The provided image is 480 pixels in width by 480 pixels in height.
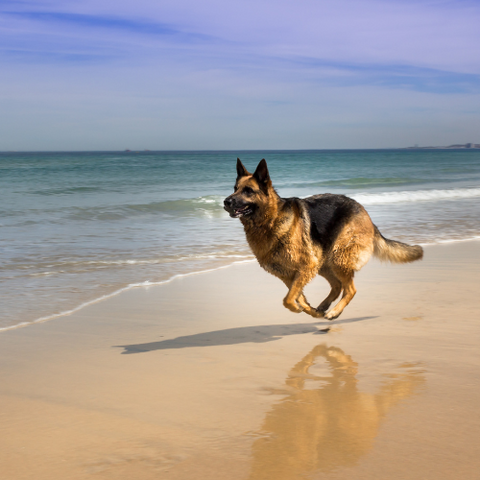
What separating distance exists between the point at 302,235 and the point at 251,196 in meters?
0.67

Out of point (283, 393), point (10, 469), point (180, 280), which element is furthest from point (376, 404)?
point (180, 280)

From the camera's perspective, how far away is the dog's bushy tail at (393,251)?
6.17 m

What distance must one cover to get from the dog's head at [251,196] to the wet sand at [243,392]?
43.2 inches

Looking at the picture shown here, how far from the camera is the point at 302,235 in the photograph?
18.2 feet

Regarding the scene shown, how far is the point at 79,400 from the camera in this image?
3.66m

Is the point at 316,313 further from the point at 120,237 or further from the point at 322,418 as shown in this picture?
the point at 120,237

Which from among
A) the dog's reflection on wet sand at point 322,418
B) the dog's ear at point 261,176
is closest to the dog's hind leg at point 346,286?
the dog's ear at point 261,176

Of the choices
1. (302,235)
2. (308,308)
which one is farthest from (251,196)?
(308,308)

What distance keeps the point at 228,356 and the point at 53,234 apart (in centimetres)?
864

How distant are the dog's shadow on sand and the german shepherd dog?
0.18 meters

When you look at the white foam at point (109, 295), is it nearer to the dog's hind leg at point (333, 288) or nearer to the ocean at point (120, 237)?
the ocean at point (120, 237)

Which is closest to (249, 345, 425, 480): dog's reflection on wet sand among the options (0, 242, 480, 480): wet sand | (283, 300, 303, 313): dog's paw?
(0, 242, 480, 480): wet sand

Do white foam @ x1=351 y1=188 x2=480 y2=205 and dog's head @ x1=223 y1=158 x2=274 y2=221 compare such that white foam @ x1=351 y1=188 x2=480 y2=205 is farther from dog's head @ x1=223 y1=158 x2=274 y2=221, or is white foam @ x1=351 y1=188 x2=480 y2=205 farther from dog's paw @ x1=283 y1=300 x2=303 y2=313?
dog's head @ x1=223 y1=158 x2=274 y2=221

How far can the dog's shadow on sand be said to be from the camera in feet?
16.0
